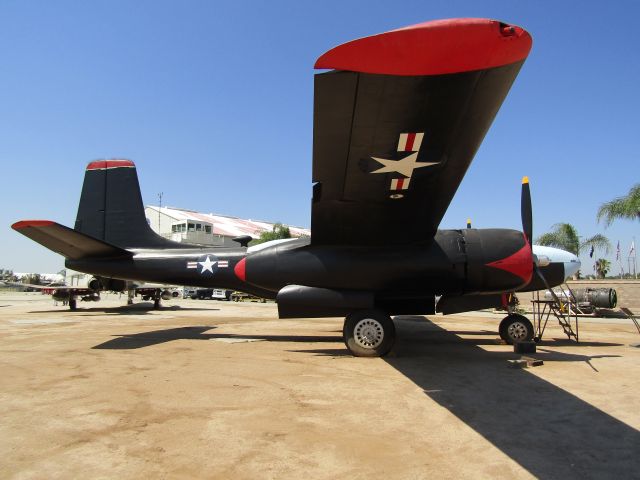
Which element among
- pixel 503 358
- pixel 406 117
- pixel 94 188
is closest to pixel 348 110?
pixel 406 117

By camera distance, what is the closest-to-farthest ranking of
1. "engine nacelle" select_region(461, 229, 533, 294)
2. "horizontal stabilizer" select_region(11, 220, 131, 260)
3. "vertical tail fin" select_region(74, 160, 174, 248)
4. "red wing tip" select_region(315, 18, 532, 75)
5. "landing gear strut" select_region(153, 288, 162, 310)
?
"red wing tip" select_region(315, 18, 532, 75), "engine nacelle" select_region(461, 229, 533, 294), "horizontal stabilizer" select_region(11, 220, 131, 260), "vertical tail fin" select_region(74, 160, 174, 248), "landing gear strut" select_region(153, 288, 162, 310)

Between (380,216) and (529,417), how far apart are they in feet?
15.7

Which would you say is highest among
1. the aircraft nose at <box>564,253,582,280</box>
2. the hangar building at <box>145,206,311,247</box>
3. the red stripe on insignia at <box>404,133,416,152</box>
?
the hangar building at <box>145,206,311,247</box>

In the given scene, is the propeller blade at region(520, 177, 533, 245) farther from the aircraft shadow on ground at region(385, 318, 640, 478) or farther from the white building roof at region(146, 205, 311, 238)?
the white building roof at region(146, 205, 311, 238)

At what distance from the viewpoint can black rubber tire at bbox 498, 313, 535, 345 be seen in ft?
36.6

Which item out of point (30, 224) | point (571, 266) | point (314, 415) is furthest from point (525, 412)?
point (30, 224)

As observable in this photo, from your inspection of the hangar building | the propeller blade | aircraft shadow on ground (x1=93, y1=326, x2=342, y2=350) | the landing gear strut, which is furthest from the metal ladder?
the hangar building

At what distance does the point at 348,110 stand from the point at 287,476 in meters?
4.29

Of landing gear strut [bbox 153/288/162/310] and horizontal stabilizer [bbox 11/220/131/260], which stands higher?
horizontal stabilizer [bbox 11/220/131/260]

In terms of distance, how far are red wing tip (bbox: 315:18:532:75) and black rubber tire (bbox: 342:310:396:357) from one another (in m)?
5.93

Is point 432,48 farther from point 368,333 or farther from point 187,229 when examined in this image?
point 187,229

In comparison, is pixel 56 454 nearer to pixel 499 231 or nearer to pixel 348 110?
pixel 348 110

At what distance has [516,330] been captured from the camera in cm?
1127

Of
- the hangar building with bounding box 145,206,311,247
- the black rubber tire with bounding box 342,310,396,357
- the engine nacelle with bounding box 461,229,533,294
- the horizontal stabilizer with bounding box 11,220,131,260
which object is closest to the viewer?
the black rubber tire with bounding box 342,310,396,357
